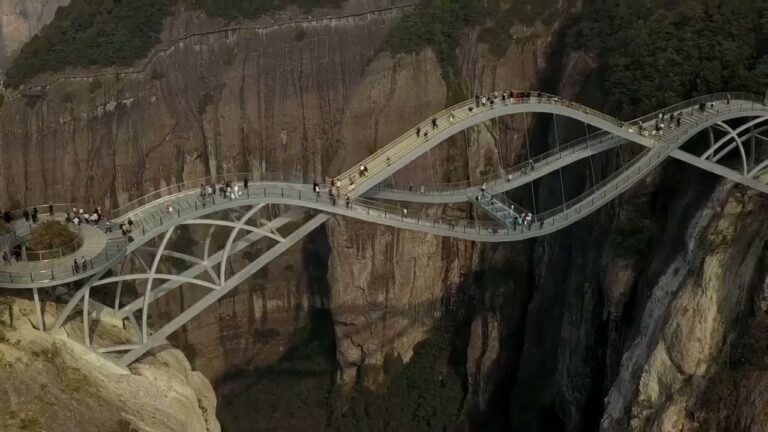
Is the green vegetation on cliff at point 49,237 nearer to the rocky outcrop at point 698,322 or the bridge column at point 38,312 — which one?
the bridge column at point 38,312

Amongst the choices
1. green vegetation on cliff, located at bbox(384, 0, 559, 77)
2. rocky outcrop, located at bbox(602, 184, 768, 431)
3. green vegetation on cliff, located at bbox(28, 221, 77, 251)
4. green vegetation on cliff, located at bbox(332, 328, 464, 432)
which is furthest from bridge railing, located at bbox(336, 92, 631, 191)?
green vegetation on cliff, located at bbox(332, 328, 464, 432)

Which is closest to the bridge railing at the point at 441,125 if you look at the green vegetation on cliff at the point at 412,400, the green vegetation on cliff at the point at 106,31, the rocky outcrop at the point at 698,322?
the rocky outcrop at the point at 698,322

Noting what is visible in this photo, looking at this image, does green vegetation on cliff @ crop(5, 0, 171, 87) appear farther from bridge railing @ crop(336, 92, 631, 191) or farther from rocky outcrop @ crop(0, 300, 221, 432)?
rocky outcrop @ crop(0, 300, 221, 432)

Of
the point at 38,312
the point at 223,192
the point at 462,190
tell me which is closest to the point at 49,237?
the point at 38,312

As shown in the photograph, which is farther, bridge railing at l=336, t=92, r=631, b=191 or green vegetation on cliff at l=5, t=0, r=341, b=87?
green vegetation on cliff at l=5, t=0, r=341, b=87

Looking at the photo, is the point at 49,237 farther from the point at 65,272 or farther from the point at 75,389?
the point at 75,389

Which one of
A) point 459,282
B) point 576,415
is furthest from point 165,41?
point 576,415
